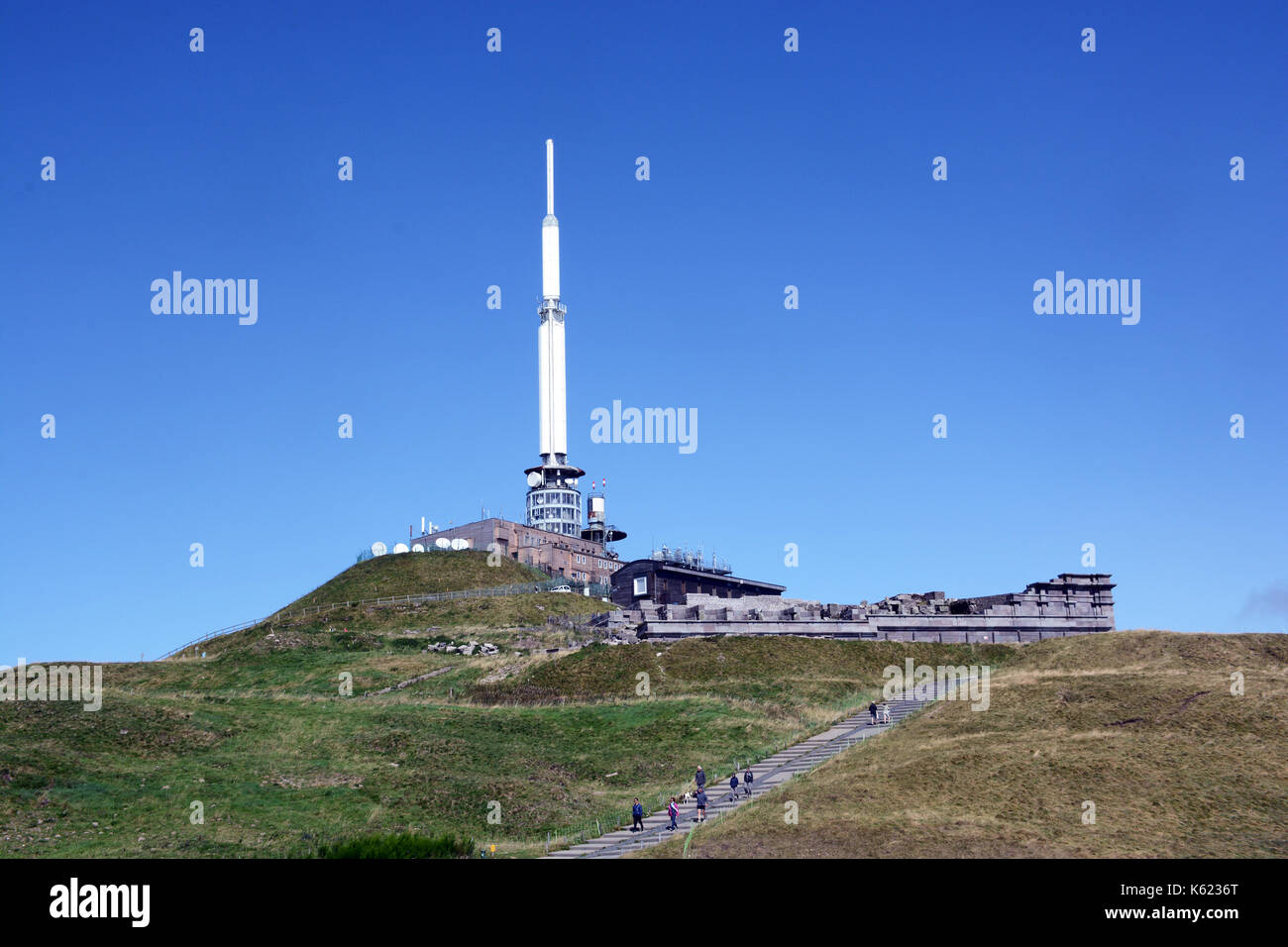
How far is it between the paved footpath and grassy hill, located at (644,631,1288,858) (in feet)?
6.09

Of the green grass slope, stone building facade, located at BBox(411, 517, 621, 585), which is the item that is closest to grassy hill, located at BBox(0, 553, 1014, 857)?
the green grass slope

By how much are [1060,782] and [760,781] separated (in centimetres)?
1228

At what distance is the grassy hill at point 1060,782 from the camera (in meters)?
36.8

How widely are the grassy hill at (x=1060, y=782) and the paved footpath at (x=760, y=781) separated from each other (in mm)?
1857

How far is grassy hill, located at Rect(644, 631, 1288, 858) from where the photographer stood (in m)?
36.8

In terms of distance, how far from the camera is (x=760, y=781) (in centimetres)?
4809

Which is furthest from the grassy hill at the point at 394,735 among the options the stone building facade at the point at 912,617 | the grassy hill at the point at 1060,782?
the grassy hill at the point at 1060,782

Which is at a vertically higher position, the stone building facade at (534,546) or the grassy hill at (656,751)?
the stone building facade at (534,546)

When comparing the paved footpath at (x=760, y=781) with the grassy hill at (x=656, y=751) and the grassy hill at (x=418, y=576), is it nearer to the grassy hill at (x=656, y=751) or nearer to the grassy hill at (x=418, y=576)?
the grassy hill at (x=656, y=751)

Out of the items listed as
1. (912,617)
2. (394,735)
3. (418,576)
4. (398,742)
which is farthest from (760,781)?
(418,576)

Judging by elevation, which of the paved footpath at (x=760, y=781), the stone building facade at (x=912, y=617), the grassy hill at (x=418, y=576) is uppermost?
the grassy hill at (x=418, y=576)

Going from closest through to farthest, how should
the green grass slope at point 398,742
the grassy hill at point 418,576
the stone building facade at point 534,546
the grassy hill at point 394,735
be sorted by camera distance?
the green grass slope at point 398,742 → the grassy hill at point 394,735 → the grassy hill at point 418,576 → the stone building facade at point 534,546

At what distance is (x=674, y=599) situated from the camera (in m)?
117
